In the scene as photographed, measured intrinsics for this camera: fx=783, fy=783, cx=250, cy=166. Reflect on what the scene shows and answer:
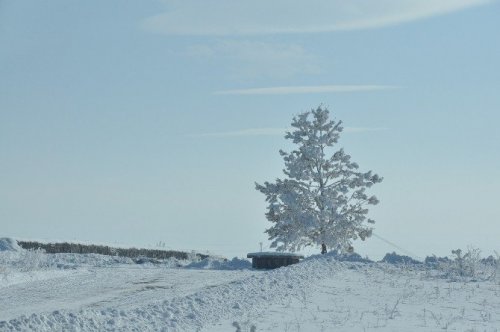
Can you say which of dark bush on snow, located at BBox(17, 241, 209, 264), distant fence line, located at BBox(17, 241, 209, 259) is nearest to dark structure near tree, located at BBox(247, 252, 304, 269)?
dark bush on snow, located at BBox(17, 241, 209, 264)

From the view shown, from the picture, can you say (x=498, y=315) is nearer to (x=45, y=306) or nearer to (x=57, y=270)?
(x=45, y=306)

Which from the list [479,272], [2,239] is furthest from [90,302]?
[2,239]

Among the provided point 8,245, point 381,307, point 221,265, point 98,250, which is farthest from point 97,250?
point 381,307

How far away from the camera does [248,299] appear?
15867 millimetres

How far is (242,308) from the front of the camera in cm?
1488

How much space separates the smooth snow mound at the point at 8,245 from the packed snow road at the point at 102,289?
9.87m

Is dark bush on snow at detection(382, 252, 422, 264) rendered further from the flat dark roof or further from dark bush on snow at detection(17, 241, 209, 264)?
dark bush on snow at detection(17, 241, 209, 264)

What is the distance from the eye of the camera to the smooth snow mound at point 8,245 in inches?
1453

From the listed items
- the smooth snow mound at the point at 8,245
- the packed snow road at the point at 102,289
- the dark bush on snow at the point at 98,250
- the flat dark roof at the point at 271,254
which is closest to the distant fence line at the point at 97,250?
the dark bush on snow at the point at 98,250

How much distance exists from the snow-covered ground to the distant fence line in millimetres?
11270

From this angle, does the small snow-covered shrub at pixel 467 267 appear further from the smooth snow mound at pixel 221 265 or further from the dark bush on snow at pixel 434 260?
the smooth snow mound at pixel 221 265

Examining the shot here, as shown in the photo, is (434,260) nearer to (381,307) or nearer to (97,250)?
(381,307)

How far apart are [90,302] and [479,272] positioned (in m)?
12.8

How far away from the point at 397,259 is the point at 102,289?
12211 millimetres
